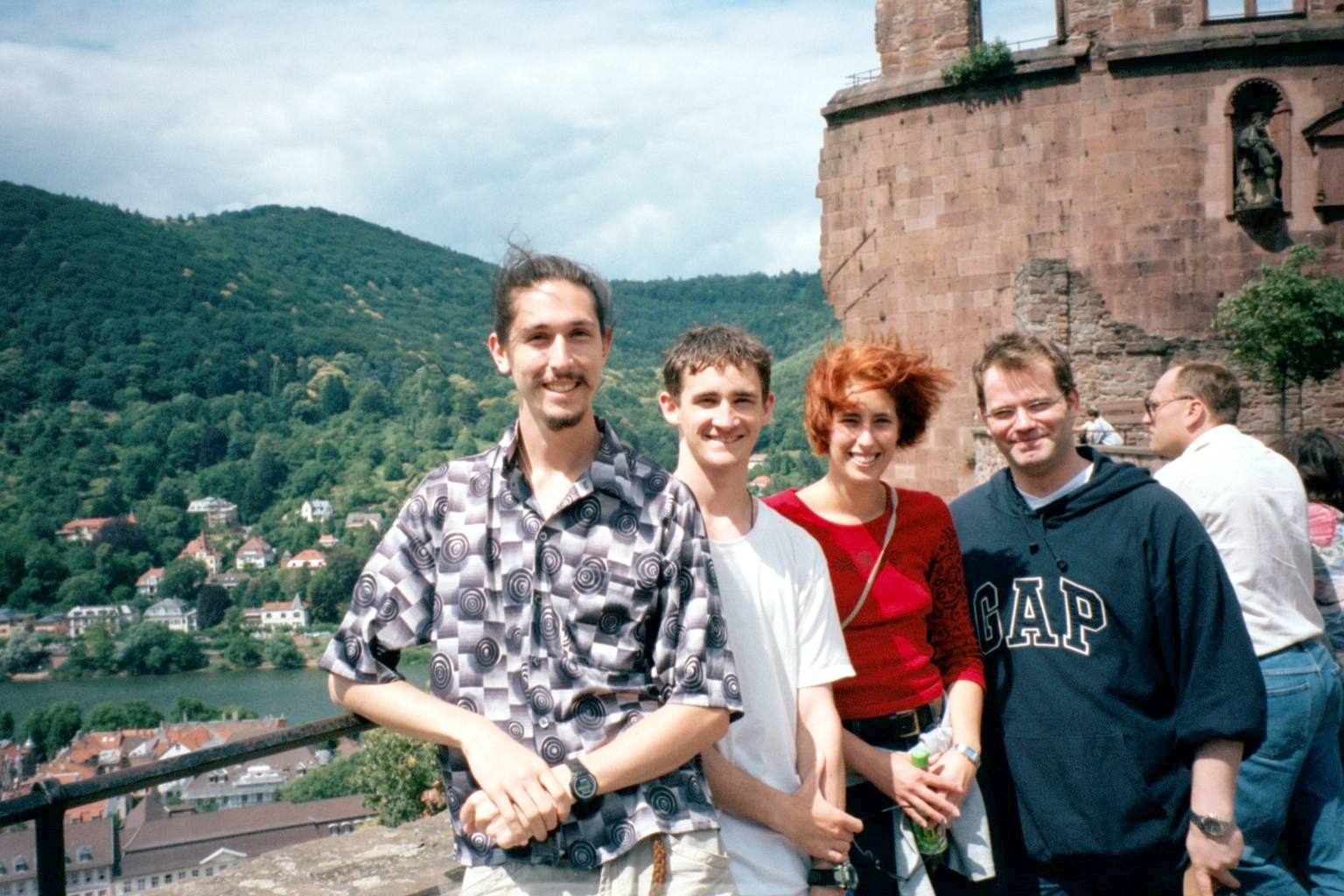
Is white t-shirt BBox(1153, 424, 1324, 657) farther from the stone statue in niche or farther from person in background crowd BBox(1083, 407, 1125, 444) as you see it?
the stone statue in niche

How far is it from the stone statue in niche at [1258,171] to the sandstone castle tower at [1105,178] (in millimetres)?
27

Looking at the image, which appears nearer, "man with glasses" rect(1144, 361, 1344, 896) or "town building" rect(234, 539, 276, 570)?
"man with glasses" rect(1144, 361, 1344, 896)

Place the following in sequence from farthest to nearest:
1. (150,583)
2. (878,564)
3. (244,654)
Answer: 1. (150,583)
2. (244,654)
3. (878,564)

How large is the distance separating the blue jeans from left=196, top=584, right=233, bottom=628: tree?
5626cm

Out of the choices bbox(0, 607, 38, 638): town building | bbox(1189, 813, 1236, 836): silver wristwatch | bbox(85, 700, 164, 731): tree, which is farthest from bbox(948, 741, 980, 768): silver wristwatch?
bbox(0, 607, 38, 638): town building

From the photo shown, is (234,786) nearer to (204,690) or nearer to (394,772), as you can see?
(394,772)

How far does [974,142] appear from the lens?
15.9m

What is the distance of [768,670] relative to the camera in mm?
2180

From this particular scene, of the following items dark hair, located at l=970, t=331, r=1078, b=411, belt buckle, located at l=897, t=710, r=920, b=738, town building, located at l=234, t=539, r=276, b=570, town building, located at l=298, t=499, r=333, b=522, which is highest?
dark hair, located at l=970, t=331, r=1078, b=411

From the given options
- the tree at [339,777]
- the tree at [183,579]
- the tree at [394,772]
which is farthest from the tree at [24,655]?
the tree at [394,772]

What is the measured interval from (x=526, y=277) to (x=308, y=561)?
178 feet

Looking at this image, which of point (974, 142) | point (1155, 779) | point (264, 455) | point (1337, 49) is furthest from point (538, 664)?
point (264, 455)

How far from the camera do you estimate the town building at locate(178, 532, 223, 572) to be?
57.6 metres

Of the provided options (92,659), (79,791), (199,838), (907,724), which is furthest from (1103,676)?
(92,659)
